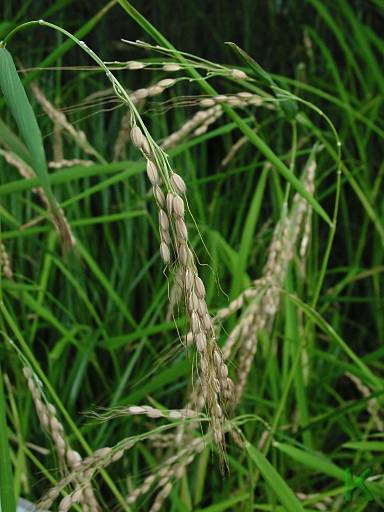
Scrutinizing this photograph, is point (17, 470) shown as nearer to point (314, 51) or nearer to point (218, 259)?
point (218, 259)

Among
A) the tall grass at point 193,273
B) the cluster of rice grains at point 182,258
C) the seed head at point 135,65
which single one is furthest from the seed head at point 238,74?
the cluster of rice grains at point 182,258

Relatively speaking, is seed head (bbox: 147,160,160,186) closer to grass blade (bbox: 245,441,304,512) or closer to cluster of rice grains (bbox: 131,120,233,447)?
cluster of rice grains (bbox: 131,120,233,447)

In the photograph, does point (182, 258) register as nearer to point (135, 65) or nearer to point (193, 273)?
point (193, 273)

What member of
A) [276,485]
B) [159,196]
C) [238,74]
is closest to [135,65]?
[238,74]

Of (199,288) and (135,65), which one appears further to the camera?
(135,65)

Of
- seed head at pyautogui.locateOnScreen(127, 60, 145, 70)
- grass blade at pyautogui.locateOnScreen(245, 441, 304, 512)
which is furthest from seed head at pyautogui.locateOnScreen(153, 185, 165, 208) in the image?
grass blade at pyautogui.locateOnScreen(245, 441, 304, 512)

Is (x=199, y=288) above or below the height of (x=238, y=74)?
below

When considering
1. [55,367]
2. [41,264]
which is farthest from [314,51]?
[55,367]

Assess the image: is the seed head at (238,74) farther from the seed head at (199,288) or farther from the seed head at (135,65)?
the seed head at (199,288)
